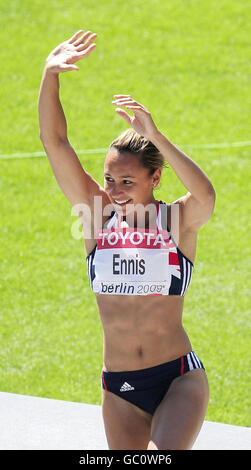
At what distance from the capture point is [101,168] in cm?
1005

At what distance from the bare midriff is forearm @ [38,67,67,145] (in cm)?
74

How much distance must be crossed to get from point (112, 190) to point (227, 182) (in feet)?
20.1

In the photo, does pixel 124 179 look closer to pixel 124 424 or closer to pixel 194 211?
pixel 194 211

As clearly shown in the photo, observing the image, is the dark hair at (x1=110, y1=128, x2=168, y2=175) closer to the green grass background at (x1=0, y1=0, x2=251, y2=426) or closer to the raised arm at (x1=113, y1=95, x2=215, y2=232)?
the raised arm at (x1=113, y1=95, x2=215, y2=232)

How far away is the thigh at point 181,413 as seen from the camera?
11.7 feet

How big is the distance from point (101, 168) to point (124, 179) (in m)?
6.29

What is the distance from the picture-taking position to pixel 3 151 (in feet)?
34.4

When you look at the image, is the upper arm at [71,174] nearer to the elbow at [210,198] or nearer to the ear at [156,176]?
the ear at [156,176]

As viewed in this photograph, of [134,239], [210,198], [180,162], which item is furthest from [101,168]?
[180,162]

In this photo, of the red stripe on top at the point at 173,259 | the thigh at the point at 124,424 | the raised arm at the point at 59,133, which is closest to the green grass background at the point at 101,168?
the thigh at the point at 124,424

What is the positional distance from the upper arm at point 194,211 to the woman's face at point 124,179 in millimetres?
184
